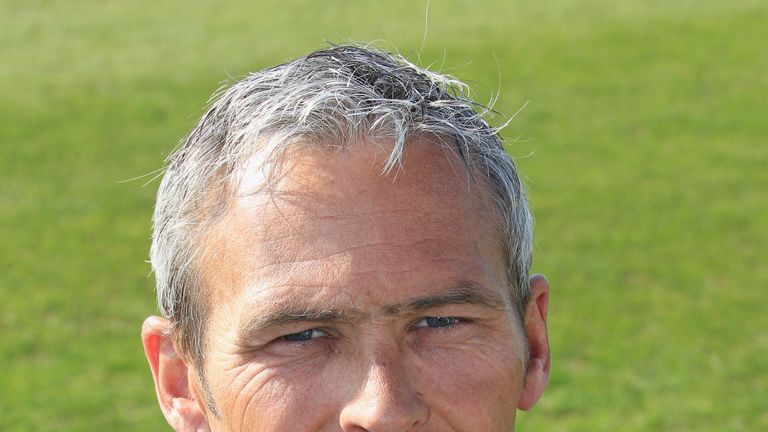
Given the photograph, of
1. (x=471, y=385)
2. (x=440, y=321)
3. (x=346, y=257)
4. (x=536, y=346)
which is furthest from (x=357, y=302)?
(x=536, y=346)

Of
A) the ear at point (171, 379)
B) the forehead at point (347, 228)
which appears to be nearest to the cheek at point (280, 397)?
the forehead at point (347, 228)

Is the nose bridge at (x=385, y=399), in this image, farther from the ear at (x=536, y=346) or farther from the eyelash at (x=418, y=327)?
the ear at (x=536, y=346)

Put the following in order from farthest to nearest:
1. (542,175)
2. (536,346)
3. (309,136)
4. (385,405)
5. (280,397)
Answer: (542,175) → (536,346) → (309,136) → (280,397) → (385,405)

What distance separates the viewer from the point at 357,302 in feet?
8.45

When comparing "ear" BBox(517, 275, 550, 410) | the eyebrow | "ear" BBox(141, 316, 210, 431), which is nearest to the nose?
the eyebrow

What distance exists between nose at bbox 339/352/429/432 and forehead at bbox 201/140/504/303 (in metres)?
0.19

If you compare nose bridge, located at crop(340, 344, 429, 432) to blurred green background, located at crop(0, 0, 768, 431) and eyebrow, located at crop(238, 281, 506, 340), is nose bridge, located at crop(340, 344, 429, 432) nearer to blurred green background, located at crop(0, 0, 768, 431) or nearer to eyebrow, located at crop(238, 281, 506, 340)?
eyebrow, located at crop(238, 281, 506, 340)

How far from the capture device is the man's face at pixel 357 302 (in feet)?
8.39

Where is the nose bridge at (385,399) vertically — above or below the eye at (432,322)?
below

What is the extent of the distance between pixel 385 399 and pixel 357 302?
0.23 meters

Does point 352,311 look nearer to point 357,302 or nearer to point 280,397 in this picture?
point 357,302

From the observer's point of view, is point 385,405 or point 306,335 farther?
point 306,335

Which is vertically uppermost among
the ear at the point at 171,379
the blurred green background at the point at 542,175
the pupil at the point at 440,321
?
the pupil at the point at 440,321

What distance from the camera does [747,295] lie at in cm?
937
